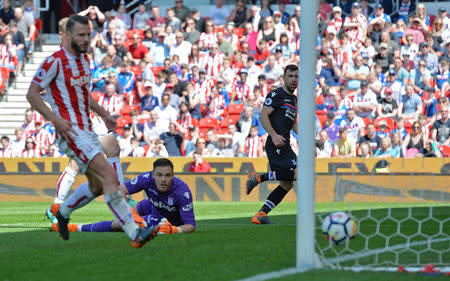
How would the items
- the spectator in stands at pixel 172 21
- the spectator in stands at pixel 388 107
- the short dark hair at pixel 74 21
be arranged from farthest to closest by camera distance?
1. the spectator in stands at pixel 172 21
2. the spectator in stands at pixel 388 107
3. the short dark hair at pixel 74 21

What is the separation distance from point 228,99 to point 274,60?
4.68 ft

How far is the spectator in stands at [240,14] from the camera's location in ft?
70.2

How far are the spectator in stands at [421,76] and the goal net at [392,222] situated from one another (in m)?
3.52

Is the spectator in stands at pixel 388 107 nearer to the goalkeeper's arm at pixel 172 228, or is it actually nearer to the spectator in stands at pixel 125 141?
the spectator in stands at pixel 125 141

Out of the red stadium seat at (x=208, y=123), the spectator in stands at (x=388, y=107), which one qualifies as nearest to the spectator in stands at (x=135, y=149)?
the red stadium seat at (x=208, y=123)

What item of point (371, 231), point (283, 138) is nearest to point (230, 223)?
point (283, 138)

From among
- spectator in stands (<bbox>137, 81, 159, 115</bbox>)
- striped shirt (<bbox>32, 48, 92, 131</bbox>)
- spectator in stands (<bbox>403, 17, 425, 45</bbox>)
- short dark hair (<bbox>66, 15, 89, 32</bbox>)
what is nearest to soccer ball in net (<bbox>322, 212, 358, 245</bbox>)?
striped shirt (<bbox>32, 48, 92, 131</bbox>)

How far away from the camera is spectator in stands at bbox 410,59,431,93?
58.6 feet

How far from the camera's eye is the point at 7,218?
11.1m

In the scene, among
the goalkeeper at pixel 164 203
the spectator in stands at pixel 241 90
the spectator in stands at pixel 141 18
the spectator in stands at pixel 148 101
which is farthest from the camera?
the spectator in stands at pixel 141 18

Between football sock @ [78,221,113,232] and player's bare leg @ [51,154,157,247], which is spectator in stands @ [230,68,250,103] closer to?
football sock @ [78,221,113,232]

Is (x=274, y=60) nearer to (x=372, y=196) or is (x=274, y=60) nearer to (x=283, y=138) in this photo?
(x=372, y=196)

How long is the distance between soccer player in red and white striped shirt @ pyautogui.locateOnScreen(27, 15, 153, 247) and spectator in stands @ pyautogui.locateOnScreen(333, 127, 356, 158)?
33.2ft

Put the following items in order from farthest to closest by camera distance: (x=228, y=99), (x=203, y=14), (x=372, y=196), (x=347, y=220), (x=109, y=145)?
(x=203, y=14), (x=228, y=99), (x=372, y=196), (x=109, y=145), (x=347, y=220)
